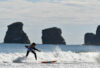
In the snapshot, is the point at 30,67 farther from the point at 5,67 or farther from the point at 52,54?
the point at 52,54

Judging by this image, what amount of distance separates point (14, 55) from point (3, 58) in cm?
249

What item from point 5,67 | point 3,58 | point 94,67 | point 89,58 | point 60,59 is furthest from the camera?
point 89,58

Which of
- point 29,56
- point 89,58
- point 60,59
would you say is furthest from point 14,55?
point 89,58

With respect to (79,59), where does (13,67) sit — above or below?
above

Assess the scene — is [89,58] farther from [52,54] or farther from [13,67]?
[13,67]

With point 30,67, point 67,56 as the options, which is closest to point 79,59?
point 67,56

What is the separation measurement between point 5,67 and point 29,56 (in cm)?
1014

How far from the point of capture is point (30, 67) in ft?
97.2

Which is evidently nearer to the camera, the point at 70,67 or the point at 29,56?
the point at 70,67

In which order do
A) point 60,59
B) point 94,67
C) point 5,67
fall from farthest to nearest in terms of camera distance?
1. point 60,59
2. point 94,67
3. point 5,67

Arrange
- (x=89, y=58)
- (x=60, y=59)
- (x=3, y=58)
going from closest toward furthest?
1. (x=3, y=58)
2. (x=60, y=59)
3. (x=89, y=58)

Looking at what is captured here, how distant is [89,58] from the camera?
4316 centimetres

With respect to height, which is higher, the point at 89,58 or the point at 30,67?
the point at 30,67

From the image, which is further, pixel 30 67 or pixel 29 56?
pixel 29 56
